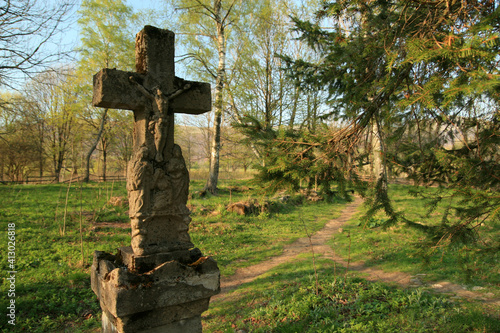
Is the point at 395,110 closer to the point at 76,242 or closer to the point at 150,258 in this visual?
the point at 150,258

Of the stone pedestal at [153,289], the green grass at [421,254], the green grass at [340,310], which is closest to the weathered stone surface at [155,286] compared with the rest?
the stone pedestal at [153,289]

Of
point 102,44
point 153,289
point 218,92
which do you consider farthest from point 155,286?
point 102,44

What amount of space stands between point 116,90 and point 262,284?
4509 mm

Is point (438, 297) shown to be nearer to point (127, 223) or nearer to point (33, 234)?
point (127, 223)

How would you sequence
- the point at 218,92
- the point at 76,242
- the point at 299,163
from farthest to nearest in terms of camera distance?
1. the point at 218,92
2. the point at 76,242
3. the point at 299,163

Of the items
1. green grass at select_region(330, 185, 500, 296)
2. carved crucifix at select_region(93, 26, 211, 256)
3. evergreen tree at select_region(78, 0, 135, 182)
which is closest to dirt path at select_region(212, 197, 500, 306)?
green grass at select_region(330, 185, 500, 296)

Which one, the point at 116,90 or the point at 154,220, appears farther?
the point at 154,220

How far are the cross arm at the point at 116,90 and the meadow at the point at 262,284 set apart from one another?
1632 mm

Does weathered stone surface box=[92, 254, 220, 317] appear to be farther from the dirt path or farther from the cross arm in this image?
the dirt path

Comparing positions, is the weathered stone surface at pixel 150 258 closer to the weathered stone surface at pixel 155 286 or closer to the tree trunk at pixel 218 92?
the weathered stone surface at pixel 155 286

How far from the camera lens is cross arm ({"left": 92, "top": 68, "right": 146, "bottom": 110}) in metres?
2.97

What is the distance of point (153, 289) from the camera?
2.74 m

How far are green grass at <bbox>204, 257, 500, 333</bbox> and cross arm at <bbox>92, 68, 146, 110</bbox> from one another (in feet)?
10.9

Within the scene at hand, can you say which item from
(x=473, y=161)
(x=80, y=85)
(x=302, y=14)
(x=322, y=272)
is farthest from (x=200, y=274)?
(x=80, y=85)
